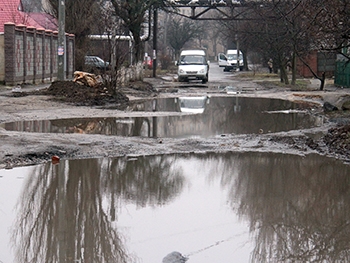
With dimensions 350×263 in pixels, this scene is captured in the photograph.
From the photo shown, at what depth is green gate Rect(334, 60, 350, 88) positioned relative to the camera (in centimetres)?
3412

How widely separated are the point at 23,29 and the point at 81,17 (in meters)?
12.9

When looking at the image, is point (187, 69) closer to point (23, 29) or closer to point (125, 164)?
point (23, 29)

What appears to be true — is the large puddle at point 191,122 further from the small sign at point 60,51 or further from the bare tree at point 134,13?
the bare tree at point 134,13

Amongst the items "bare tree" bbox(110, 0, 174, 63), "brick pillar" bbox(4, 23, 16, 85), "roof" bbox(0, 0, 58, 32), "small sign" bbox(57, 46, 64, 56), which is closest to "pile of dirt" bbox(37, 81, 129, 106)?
"small sign" bbox(57, 46, 64, 56)

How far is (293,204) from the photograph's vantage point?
26.9ft

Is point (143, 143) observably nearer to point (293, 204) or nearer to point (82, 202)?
point (82, 202)

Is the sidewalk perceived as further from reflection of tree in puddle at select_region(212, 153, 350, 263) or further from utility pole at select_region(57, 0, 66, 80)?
reflection of tree in puddle at select_region(212, 153, 350, 263)

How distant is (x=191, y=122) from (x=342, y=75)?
2044 centimetres

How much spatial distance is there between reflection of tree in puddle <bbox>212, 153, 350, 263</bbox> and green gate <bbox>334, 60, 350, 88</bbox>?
23.8 meters

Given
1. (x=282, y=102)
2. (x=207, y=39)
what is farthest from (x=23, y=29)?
(x=207, y=39)

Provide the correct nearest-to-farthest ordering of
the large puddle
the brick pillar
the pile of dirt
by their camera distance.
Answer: the large puddle → the pile of dirt → the brick pillar

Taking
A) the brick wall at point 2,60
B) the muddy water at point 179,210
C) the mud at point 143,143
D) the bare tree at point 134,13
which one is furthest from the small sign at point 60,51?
the muddy water at point 179,210

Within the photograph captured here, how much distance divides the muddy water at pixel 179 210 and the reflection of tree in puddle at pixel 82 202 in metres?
0.01

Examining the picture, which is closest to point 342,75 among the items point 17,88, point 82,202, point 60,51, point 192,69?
point 192,69
